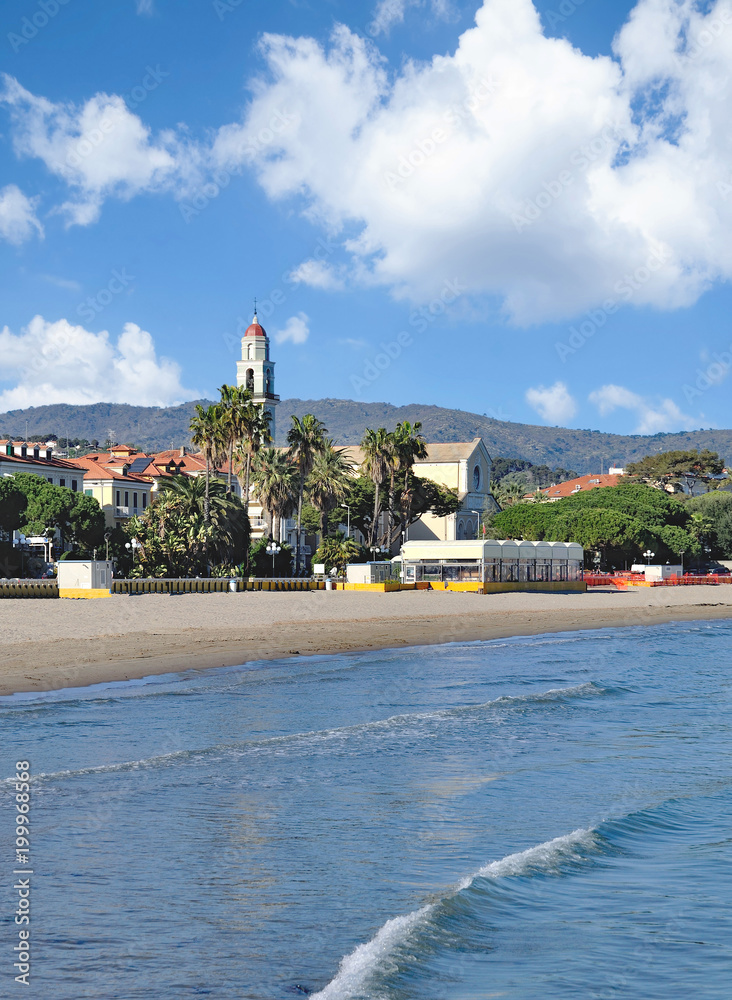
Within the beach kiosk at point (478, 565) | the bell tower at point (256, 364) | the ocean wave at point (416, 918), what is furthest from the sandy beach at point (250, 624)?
the bell tower at point (256, 364)

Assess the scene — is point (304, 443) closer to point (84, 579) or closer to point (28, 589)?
point (84, 579)

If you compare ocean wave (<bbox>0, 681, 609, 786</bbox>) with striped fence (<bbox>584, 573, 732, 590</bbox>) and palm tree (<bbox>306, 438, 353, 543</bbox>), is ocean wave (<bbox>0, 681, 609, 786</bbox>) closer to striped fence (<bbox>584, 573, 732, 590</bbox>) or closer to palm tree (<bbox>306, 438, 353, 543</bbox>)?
palm tree (<bbox>306, 438, 353, 543</bbox>)

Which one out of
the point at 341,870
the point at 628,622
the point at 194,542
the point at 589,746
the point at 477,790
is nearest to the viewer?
the point at 341,870

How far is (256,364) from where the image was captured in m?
100

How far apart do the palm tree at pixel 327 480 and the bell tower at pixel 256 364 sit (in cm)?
2753

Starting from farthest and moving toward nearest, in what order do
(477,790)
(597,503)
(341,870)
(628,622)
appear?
(597,503) < (628,622) < (477,790) < (341,870)

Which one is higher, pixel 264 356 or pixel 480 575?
pixel 264 356

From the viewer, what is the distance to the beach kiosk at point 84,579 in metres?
48.2

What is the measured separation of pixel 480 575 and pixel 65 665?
41.2m

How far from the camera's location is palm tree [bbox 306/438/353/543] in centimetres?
7275

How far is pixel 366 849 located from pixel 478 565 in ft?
171

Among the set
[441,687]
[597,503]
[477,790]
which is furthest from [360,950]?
[597,503]

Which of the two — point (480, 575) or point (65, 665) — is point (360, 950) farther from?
point (480, 575)

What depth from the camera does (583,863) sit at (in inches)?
401
